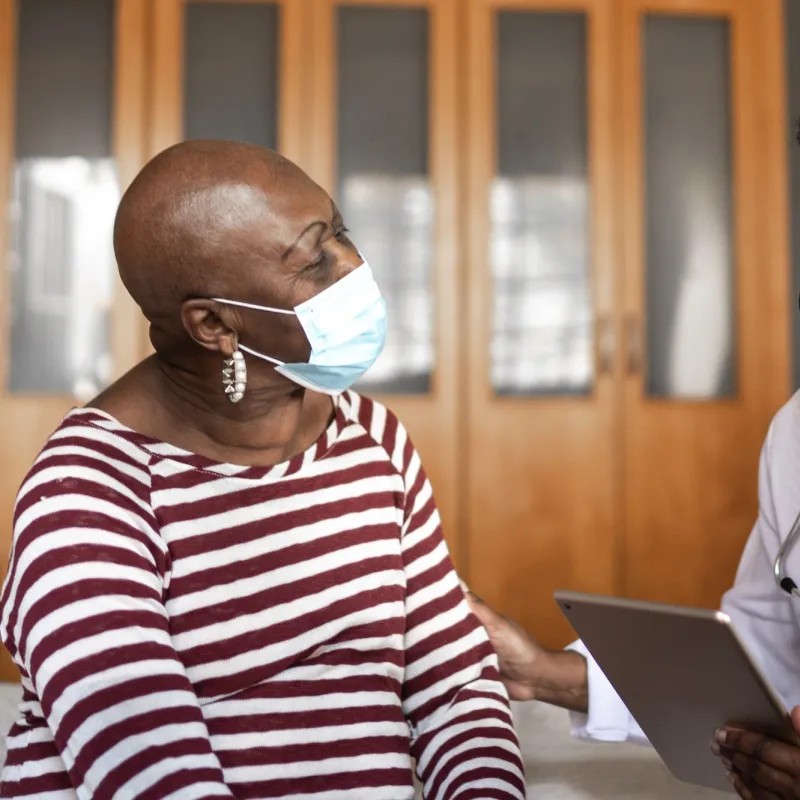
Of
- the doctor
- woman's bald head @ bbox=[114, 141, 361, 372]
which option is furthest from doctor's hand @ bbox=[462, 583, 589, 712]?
woman's bald head @ bbox=[114, 141, 361, 372]

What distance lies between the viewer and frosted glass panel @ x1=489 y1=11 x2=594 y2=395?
3.20m

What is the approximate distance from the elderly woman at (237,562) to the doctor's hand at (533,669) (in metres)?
0.17

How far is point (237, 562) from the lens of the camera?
1.00 meters

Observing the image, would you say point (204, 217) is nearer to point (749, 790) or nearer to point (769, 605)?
point (749, 790)

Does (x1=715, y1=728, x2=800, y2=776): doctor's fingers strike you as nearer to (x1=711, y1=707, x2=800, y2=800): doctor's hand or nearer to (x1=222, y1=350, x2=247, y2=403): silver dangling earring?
(x1=711, y1=707, x2=800, y2=800): doctor's hand

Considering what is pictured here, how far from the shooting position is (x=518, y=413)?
10.5ft

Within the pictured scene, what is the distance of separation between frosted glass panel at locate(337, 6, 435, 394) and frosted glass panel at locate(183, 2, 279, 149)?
Result: 8.5 inches

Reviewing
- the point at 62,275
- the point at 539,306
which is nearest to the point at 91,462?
the point at 62,275

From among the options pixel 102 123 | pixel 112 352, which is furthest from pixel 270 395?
pixel 102 123

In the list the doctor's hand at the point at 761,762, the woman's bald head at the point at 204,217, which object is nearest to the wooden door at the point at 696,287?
the doctor's hand at the point at 761,762

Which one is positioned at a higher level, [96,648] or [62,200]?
[62,200]

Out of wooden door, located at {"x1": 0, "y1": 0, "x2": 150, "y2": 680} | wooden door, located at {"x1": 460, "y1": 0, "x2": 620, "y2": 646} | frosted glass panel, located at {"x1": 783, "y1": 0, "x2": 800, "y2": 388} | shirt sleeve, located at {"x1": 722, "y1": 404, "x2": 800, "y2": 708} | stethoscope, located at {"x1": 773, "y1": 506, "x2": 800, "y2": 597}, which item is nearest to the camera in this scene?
stethoscope, located at {"x1": 773, "y1": 506, "x2": 800, "y2": 597}

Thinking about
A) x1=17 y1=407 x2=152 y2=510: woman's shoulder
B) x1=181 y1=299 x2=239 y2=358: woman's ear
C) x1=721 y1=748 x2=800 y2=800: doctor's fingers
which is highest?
x1=181 y1=299 x2=239 y2=358: woman's ear

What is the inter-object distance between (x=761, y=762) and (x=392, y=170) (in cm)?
250
